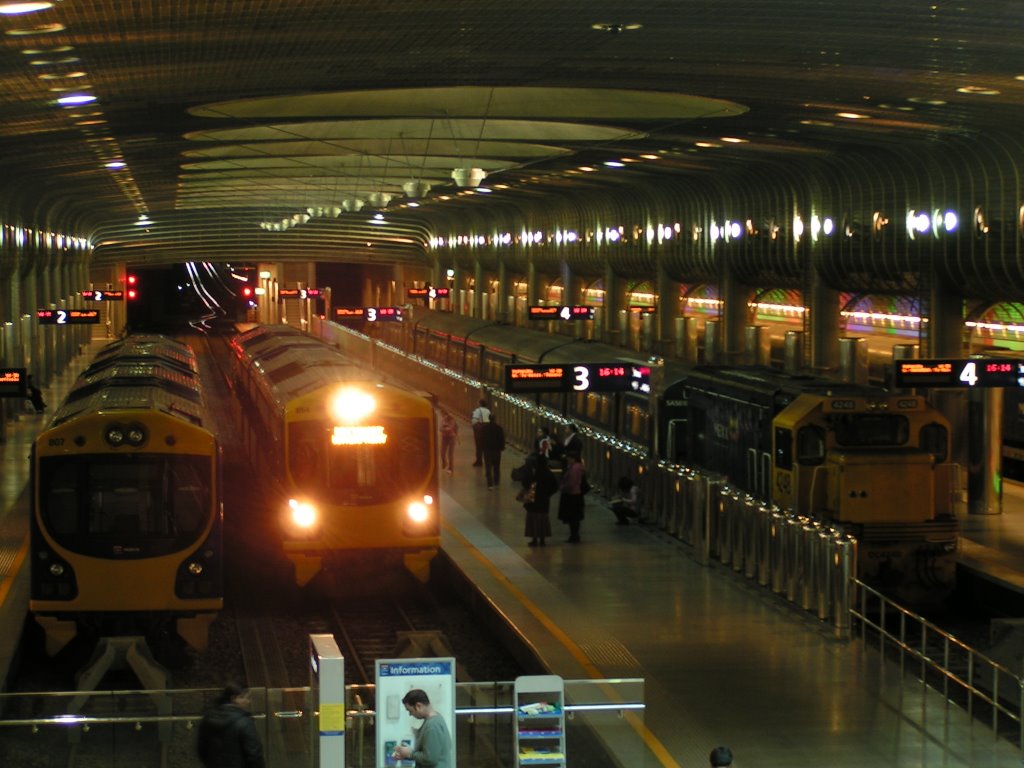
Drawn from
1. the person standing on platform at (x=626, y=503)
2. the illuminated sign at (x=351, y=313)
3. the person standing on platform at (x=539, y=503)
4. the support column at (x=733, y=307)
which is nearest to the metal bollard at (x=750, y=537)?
the person standing on platform at (x=539, y=503)

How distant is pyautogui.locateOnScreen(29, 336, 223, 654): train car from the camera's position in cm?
1454

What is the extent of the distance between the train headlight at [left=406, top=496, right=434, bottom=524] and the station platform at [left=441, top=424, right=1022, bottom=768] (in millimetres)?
950

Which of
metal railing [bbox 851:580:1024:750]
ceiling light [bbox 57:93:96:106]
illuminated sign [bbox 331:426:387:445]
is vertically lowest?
metal railing [bbox 851:580:1024:750]

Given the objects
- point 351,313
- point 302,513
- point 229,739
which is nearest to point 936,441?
point 302,513

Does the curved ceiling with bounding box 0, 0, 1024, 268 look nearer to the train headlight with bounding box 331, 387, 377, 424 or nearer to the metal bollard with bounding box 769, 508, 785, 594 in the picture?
the train headlight with bounding box 331, 387, 377, 424

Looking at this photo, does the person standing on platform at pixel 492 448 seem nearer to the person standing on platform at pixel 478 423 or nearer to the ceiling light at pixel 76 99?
the person standing on platform at pixel 478 423

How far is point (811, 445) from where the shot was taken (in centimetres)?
1927

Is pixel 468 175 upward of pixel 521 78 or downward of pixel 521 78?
downward

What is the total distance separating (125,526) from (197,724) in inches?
193

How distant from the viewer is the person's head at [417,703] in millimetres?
9008

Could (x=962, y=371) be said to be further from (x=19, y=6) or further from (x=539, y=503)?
(x=19, y=6)

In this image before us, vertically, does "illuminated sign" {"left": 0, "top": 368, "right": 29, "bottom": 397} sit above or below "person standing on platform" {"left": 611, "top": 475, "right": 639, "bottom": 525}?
above

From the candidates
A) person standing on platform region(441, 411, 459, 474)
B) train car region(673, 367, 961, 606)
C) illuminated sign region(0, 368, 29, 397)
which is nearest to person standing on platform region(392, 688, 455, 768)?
train car region(673, 367, 961, 606)

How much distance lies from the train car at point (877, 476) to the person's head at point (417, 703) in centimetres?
1056
